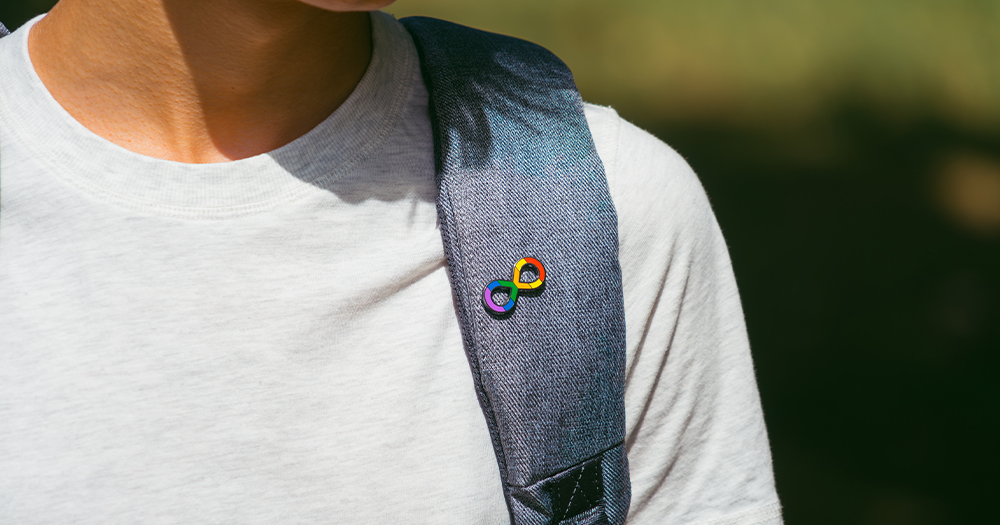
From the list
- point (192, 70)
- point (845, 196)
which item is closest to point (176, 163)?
point (192, 70)

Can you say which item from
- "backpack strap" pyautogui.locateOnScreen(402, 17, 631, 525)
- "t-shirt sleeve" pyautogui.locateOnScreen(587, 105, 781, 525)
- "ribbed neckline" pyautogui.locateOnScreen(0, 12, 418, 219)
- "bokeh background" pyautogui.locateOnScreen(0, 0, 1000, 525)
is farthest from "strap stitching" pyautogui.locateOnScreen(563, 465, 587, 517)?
"bokeh background" pyautogui.locateOnScreen(0, 0, 1000, 525)

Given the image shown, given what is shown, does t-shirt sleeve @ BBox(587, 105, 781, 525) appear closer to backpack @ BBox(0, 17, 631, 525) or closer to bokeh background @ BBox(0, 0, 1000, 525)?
backpack @ BBox(0, 17, 631, 525)

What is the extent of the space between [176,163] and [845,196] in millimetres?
2365

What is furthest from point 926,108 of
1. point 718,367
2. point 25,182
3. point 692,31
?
point 25,182

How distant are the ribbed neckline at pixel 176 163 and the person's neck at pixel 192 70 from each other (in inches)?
1.1

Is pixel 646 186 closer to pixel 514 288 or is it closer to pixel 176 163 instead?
pixel 514 288

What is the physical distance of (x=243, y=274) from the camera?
648mm

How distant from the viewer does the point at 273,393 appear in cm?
64

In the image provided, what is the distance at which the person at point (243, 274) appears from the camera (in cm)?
61

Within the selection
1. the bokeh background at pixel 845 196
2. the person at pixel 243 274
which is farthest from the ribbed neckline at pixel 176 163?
the bokeh background at pixel 845 196

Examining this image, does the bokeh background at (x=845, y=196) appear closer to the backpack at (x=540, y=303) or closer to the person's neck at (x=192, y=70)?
the backpack at (x=540, y=303)

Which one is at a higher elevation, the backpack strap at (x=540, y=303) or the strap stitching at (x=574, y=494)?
the backpack strap at (x=540, y=303)

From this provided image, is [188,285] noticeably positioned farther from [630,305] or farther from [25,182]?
[630,305]

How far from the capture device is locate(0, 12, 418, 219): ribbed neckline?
64 cm
